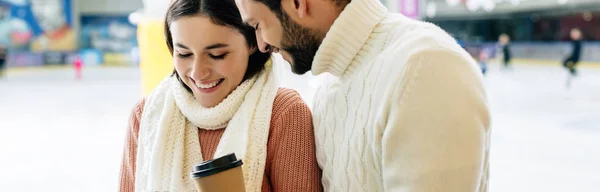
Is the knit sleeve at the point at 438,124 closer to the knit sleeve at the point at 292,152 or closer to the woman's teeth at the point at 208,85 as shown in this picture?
the knit sleeve at the point at 292,152

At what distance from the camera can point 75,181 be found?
14.3ft

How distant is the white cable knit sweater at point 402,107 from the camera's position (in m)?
0.83

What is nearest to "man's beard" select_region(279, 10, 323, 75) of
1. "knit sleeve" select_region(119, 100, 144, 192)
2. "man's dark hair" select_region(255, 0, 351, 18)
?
"man's dark hair" select_region(255, 0, 351, 18)

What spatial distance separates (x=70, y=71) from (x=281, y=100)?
1936 cm

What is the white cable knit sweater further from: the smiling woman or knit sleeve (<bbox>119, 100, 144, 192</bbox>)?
knit sleeve (<bbox>119, 100, 144, 192</bbox>)

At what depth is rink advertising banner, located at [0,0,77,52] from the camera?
19.7 m

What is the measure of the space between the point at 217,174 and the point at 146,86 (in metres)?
2.49

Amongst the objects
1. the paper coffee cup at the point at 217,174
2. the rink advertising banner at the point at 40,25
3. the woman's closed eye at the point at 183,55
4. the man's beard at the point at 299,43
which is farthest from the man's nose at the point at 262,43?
the rink advertising banner at the point at 40,25

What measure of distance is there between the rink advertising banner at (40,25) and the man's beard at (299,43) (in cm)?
2099

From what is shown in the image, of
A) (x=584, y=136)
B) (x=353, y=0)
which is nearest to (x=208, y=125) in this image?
(x=353, y=0)

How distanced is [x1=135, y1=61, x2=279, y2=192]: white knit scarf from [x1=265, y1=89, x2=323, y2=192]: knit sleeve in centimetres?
3

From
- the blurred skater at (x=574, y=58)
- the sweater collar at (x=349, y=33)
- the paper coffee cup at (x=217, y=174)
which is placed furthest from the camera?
the blurred skater at (x=574, y=58)

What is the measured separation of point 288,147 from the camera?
118 centimetres

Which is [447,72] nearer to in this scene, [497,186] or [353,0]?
[353,0]
